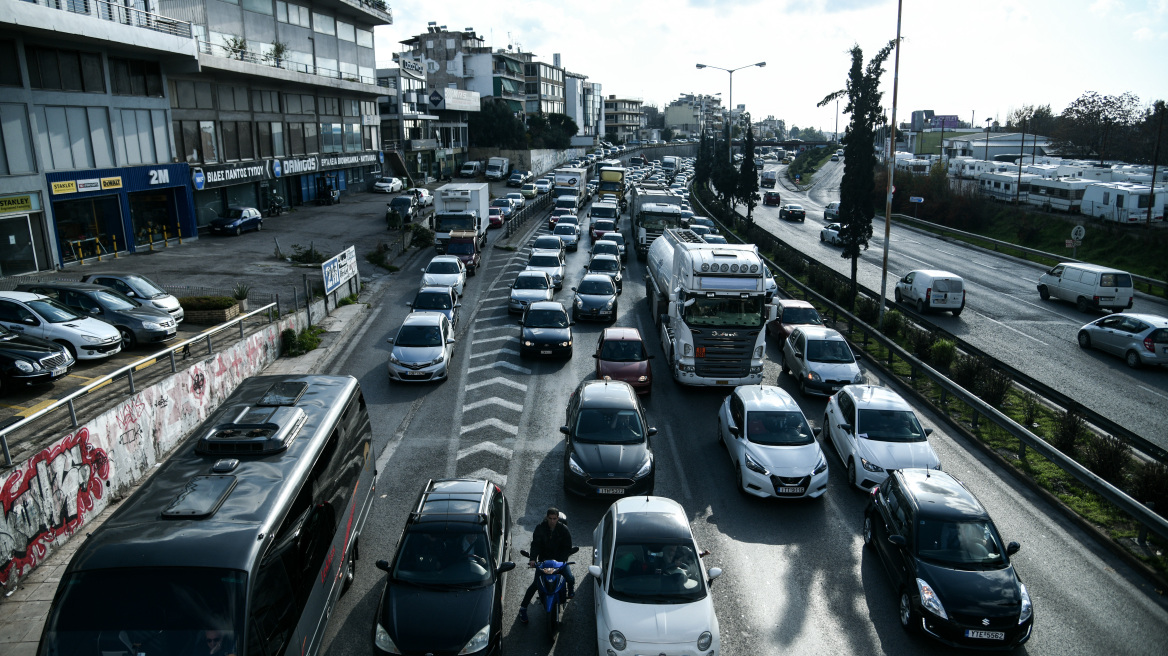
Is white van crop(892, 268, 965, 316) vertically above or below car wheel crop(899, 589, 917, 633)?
above

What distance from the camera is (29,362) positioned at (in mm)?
14672

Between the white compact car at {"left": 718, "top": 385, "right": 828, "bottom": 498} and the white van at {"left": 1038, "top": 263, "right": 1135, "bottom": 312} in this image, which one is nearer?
the white compact car at {"left": 718, "top": 385, "right": 828, "bottom": 498}

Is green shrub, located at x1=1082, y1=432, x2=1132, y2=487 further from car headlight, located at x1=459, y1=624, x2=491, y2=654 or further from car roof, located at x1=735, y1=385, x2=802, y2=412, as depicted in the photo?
car headlight, located at x1=459, y1=624, x2=491, y2=654

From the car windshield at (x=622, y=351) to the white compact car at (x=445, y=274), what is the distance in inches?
401

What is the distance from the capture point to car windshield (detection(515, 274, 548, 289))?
93.4 feet

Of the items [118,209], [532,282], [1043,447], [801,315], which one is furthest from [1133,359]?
[118,209]

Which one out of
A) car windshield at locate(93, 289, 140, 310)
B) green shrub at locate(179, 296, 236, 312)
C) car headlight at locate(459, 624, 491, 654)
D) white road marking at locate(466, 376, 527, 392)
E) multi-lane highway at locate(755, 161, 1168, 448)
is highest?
car windshield at locate(93, 289, 140, 310)

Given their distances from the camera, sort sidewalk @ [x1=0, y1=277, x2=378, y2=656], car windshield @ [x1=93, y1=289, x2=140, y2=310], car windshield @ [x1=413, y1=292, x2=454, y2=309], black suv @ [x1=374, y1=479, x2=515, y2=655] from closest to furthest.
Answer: black suv @ [x1=374, y1=479, x2=515, y2=655] < sidewalk @ [x1=0, y1=277, x2=378, y2=656] < car windshield @ [x1=93, y1=289, x2=140, y2=310] < car windshield @ [x1=413, y1=292, x2=454, y2=309]

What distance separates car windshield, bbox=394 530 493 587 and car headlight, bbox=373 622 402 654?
0.66 meters

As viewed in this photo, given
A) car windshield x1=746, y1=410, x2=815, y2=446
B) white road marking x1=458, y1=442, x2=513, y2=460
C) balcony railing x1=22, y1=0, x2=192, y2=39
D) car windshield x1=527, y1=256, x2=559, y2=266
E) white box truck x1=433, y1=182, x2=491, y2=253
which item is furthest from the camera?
white box truck x1=433, y1=182, x2=491, y2=253

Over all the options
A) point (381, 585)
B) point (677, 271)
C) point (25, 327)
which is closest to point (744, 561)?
point (381, 585)

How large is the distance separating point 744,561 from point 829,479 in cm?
417

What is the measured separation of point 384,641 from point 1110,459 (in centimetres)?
1400

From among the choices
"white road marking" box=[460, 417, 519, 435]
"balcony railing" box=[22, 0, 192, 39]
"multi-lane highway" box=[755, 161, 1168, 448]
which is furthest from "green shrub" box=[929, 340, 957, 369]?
"balcony railing" box=[22, 0, 192, 39]
